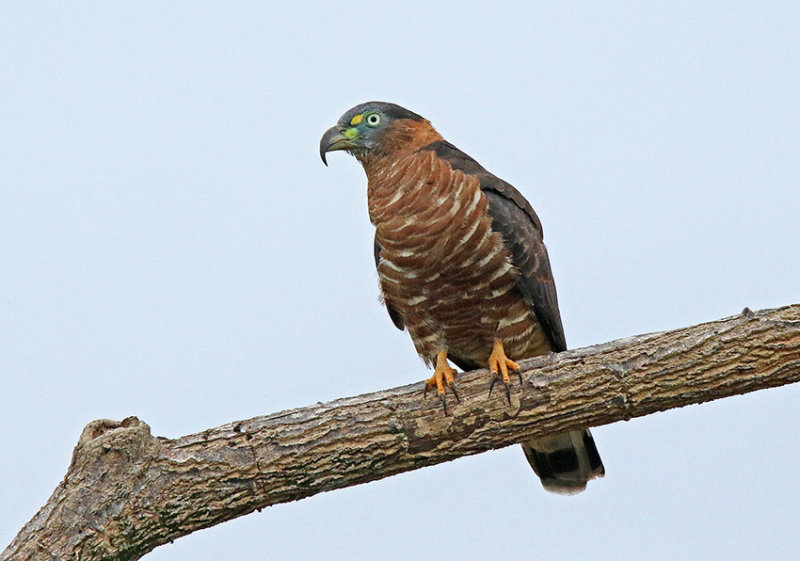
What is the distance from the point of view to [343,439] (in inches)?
199

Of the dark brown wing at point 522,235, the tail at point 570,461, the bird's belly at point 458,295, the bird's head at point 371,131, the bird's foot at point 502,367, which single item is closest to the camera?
the bird's foot at point 502,367

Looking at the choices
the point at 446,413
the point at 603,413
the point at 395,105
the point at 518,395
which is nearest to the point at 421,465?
the point at 446,413

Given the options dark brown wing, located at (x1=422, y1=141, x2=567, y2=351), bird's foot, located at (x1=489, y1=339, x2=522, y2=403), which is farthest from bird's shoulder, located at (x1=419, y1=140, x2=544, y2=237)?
bird's foot, located at (x1=489, y1=339, x2=522, y2=403)

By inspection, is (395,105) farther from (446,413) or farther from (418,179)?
(446,413)

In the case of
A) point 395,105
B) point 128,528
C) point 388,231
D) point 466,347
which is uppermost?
point 395,105

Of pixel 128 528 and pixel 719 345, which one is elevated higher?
→ pixel 719 345

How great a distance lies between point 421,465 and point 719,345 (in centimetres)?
175

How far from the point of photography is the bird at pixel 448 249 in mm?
5570

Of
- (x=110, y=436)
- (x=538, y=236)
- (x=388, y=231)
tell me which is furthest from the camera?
(x=538, y=236)

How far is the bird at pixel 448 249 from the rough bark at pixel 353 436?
9.6 inches

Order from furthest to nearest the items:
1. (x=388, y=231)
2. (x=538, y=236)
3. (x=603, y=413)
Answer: (x=538, y=236), (x=388, y=231), (x=603, y=413)

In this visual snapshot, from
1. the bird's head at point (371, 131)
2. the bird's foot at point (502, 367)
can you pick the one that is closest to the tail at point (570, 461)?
the bird's foot at point (502, 367)

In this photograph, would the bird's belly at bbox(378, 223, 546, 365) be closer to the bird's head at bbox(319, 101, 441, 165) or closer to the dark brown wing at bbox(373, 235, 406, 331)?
the dark brown wing at bbox(373, 235, 406, 331)

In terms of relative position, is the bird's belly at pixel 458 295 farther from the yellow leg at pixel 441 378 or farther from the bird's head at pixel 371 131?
the bird's head at pixel 371 131
